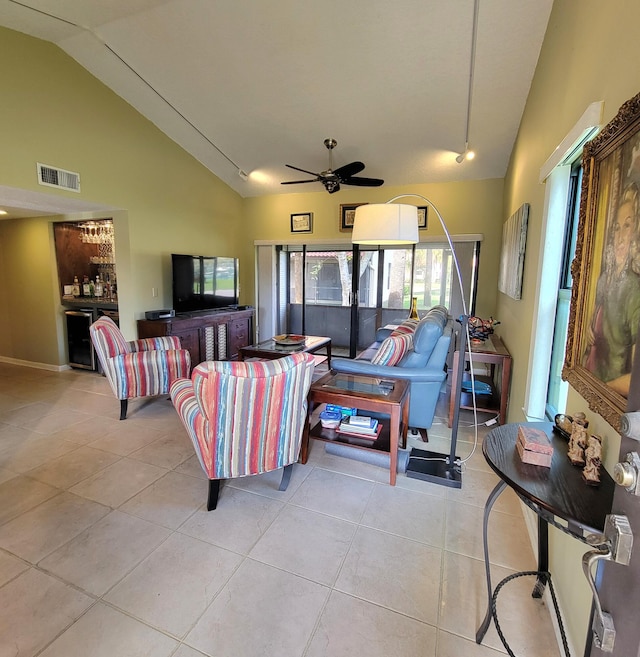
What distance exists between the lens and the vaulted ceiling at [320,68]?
273cm

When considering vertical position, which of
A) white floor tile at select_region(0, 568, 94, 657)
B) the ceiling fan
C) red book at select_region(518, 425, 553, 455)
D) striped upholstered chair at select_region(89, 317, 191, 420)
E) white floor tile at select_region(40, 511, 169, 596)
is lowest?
white floor tile at select_region(0, 568, 94, 657)

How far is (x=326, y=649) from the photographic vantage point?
53.8 inches

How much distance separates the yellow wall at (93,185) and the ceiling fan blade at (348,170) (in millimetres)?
2515

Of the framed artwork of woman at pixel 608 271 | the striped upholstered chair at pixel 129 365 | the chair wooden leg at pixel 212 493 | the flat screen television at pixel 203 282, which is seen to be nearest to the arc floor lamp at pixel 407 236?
the framed artwork of woman at pixel 608 271

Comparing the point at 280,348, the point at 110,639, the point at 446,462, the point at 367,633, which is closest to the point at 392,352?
the point at 446,462

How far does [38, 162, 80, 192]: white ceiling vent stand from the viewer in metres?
3.42

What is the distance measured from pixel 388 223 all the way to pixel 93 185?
3.33 meters

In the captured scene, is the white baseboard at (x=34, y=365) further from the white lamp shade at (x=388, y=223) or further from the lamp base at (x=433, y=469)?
the lamp base at (x=433, y=469)

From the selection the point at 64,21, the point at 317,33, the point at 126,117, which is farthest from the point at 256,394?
the point at 126,117

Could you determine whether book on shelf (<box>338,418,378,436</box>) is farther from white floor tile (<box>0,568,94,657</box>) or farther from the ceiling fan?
the ceiling fan

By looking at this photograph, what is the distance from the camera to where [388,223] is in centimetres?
275

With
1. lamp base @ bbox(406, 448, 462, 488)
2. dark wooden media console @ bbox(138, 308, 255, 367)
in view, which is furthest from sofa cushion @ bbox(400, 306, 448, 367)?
dark wooden media console @ bbox(138, 308, 255, 367)

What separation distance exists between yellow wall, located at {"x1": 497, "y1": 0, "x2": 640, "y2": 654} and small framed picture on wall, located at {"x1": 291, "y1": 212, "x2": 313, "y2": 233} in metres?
3.35

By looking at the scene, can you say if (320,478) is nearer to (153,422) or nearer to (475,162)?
(153,422)
